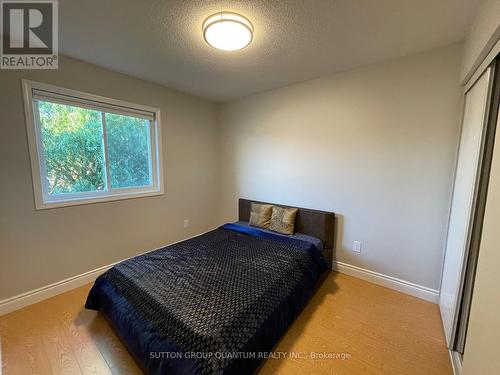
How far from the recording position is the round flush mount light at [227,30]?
1.44 metres

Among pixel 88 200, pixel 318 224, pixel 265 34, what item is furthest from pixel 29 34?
pixel 318 224

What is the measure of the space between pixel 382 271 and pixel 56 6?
3.52m

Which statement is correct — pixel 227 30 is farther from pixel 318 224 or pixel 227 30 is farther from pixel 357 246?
pixel 357 246

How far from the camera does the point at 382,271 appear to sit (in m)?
2.28

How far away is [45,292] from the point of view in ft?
6.73

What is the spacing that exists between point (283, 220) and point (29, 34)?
9.47ft

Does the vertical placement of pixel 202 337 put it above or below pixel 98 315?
above

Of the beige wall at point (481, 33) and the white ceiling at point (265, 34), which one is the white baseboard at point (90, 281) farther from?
the white ceiling at point (265, 34)

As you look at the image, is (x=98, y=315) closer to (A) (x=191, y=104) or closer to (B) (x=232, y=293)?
(B) (x=232, y=293)

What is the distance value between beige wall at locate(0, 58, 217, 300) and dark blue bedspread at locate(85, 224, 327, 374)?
714 millimetres

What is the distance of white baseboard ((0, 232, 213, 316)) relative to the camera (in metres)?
1.86

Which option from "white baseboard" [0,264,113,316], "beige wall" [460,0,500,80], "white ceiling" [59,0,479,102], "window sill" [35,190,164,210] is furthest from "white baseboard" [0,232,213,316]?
"beige wall" [460,0,500,80]

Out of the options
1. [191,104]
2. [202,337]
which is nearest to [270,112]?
[191,104]

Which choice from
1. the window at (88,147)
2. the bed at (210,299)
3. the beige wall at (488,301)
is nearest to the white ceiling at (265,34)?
the window at (88,147)
